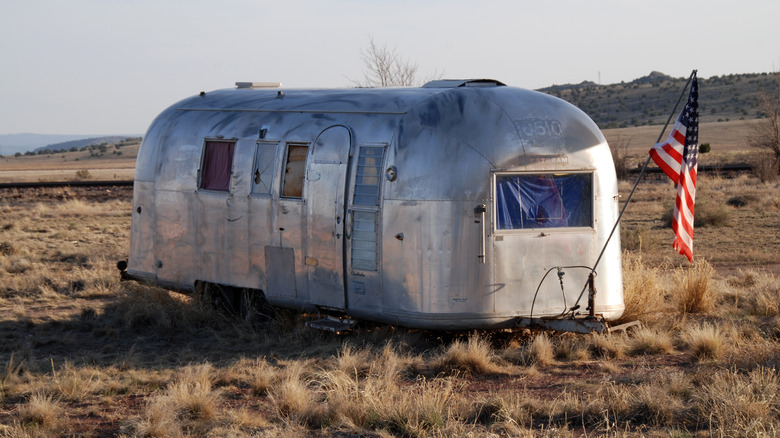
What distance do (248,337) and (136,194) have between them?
288 cm

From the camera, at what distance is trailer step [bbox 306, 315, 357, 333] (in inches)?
390

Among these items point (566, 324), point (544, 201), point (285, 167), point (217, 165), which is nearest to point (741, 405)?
point (566, 324)

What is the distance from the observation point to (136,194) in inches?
481

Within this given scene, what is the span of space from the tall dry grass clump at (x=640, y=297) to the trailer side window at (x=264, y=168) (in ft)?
14.3

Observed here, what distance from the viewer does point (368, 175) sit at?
9656 millimetres

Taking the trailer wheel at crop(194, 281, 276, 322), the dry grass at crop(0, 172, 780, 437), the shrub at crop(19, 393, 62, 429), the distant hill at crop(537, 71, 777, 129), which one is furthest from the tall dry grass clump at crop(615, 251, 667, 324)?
the distant hill at crop(537, 71, 777, 129)

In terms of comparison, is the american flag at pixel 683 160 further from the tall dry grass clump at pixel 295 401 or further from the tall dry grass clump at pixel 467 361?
the tall dry grass clump at pixel 295 401

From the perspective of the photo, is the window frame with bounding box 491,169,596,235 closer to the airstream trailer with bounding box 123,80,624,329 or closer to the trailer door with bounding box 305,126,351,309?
the airstream trailer with bounding box 123,80,624,329

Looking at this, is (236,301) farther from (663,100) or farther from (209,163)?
(663,100)

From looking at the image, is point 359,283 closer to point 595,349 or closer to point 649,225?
point 595,349

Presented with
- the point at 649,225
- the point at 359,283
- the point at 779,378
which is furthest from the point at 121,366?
the point at 649,225

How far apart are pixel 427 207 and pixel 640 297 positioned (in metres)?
3.30

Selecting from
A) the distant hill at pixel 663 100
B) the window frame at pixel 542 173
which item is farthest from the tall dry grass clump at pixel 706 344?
the distant hill at pixel 663 100

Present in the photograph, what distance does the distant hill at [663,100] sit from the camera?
81.2 meters
